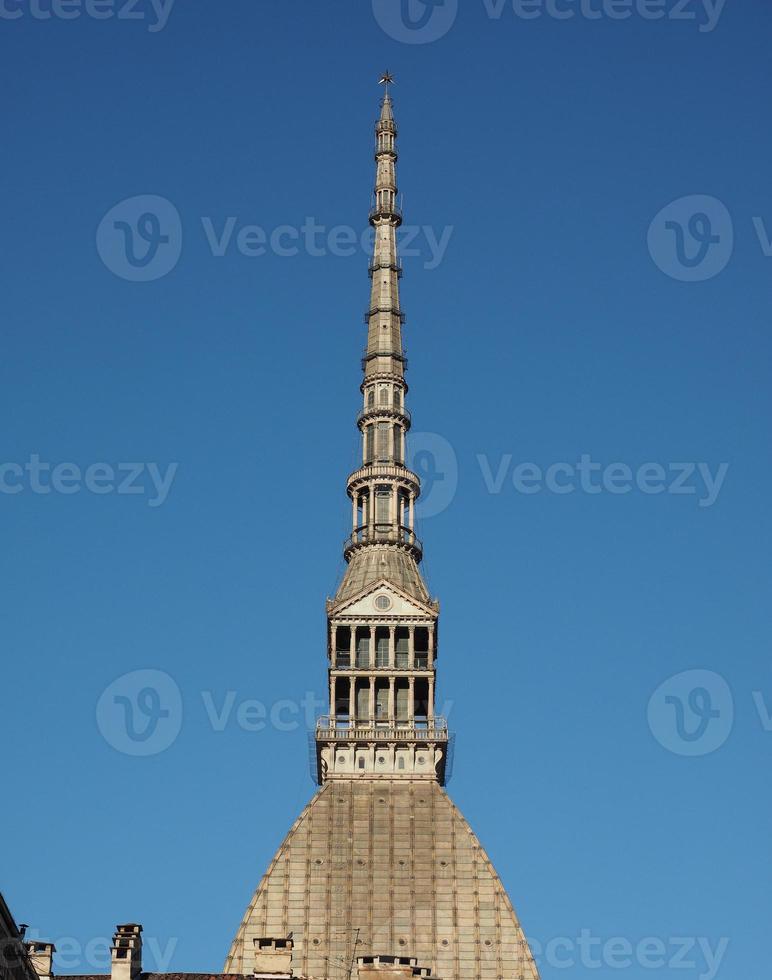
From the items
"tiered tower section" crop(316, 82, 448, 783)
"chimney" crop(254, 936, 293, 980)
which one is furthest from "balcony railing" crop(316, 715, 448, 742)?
"chimney" crop(254, 936, 293, 980)

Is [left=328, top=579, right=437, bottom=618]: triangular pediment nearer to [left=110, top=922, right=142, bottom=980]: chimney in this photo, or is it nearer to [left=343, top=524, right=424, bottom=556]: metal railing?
[left=343, top=524, right=424, bottom=556]: metal railing

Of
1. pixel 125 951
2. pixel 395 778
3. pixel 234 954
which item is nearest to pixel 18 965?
pixel 125 951

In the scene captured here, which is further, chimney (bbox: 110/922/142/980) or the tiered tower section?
the tiered tower section

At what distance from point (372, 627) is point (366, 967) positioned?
7447cm

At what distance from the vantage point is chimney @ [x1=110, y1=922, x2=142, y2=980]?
4594 inches

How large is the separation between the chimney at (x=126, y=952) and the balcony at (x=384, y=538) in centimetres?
8078

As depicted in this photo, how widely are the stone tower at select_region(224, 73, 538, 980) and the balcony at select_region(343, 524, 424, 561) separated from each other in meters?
0.22

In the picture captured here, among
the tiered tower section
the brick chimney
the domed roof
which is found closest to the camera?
the brick chimney

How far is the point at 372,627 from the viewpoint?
619 feet

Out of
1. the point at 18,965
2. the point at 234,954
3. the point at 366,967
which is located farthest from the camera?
the point at 234,954

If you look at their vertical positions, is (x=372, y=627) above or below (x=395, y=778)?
above

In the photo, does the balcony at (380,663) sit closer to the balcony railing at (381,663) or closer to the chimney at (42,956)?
the balcony railing at (381,663)

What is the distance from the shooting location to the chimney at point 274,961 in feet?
385

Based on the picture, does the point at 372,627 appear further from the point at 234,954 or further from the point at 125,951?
the point at 125,951
